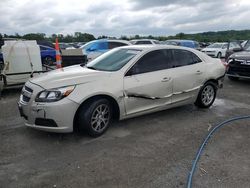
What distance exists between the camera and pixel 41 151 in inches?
165

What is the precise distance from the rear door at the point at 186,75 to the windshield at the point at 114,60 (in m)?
1.01

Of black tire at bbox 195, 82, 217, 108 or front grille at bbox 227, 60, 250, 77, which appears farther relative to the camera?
front grille at bbox 227, 60, 250, 77

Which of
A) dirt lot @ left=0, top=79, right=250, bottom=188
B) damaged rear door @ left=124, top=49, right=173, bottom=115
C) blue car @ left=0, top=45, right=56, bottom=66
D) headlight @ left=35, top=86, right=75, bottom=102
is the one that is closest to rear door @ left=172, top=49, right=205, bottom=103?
damaged rear door @ left=124, top=49, right=173, bottom=115

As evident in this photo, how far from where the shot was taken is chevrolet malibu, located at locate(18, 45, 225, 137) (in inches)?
170

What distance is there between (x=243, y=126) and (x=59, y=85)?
3675 millimetres

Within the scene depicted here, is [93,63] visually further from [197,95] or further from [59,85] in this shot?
[197,95]

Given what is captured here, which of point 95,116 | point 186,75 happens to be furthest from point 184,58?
point 95,116

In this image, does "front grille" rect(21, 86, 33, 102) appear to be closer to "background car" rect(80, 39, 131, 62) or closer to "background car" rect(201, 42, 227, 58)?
"background car" rect(80, 39, 131, 62)

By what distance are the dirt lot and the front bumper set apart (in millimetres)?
313

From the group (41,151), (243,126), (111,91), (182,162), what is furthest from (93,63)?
(243,126)

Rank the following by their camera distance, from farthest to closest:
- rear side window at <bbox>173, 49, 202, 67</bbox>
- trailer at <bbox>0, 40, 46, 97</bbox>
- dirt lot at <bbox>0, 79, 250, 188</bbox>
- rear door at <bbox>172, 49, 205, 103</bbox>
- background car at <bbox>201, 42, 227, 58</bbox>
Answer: background car at <bbox>201, 42, 227, 58</bbox>, trailer at <bbox>0, 40, 46, 97</bbox>, rear side window at <bbox>173, 49, 202, 67</bbox>, rear door at <bbox>172, 49, 205, 103</bbox>, dirt lot at <bbox>0, 79, 250, 188</bbox>

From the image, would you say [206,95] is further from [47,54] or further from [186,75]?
[47,54]

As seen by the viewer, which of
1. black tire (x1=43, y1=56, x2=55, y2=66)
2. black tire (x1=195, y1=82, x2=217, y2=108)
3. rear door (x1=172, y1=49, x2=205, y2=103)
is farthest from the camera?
black tire (x1=43, y1=56, x2=55, y2=66)

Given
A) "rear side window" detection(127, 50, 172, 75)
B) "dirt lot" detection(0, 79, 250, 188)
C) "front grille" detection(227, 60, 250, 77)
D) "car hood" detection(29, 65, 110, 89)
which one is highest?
"rear side window" detection(127, 50, 172, 75)
